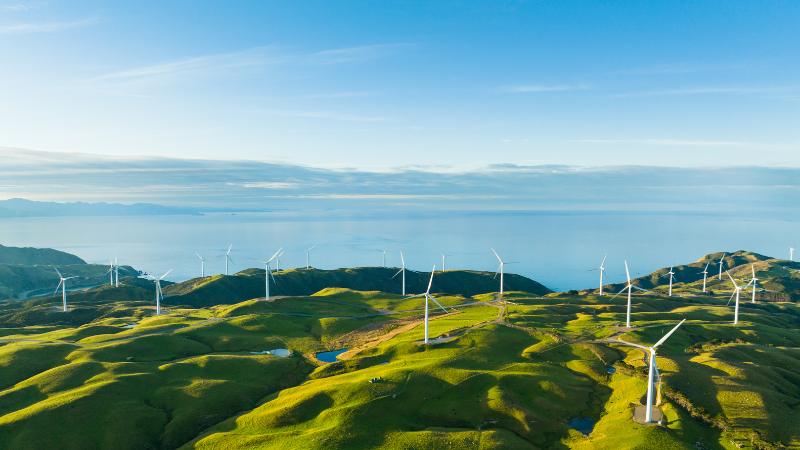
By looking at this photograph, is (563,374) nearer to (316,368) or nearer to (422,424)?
(422,424)

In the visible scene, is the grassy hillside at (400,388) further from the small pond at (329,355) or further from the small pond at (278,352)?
the small pond at (329,355)

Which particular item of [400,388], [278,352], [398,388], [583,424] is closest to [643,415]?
[583,424]

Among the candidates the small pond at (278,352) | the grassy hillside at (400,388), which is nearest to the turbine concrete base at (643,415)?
the grassy hillside at (400,388)

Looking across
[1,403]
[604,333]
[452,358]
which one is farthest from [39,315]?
[604,333]

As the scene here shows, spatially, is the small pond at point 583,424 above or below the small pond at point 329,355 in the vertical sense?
above

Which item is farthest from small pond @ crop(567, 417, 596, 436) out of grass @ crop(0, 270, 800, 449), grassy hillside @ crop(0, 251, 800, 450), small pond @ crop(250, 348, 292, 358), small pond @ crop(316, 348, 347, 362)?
small pond @ crop(250, 348, 292, 358)

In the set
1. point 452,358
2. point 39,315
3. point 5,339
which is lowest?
point 39,315
